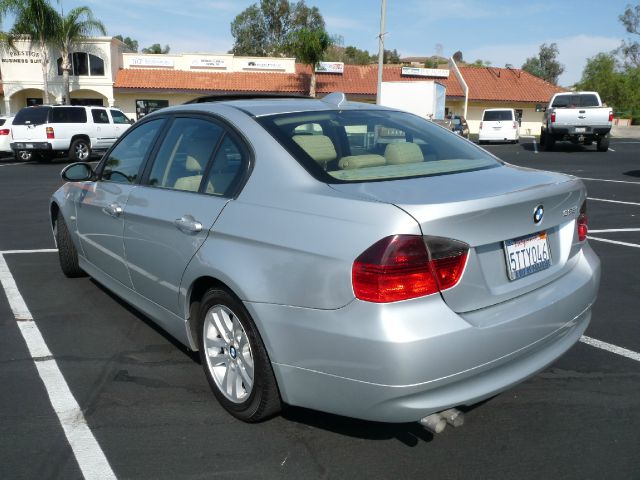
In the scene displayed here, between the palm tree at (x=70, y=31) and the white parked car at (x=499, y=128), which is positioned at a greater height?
the palm tree at (x=70, y=31)

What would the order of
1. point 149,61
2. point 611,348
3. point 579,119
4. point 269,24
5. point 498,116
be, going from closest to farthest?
point 611,348, point 579,119, point 498,116, point 149,61, point 269,24

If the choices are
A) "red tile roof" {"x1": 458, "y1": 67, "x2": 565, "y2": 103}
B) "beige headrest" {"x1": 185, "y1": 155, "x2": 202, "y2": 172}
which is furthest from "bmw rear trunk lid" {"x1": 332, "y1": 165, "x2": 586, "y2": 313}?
"red tile roof" {"x1": 458, "y1": 67, "x2": 565, "y2": 103}

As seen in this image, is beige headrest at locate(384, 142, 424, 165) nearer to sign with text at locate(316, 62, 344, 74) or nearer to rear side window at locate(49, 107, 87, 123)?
rear side window at locate(49, 107, 87, 123)

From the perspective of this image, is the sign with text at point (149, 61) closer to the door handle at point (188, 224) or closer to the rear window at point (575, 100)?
the rear window at point (575, 100)

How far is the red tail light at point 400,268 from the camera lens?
230cm

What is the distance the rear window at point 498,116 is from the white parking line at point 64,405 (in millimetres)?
26971

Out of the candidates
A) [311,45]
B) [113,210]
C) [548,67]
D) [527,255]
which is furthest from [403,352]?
[548,67]

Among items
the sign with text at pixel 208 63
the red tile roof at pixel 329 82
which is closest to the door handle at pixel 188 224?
the red tile roof at pixel 329 82

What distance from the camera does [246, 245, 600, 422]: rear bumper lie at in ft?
7.56

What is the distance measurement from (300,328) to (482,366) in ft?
2.56

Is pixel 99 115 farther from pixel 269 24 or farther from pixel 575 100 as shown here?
pixel 269 24

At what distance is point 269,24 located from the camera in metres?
62.8

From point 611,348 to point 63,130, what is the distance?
726 inches

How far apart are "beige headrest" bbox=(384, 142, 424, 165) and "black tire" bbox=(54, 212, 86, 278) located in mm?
3236
